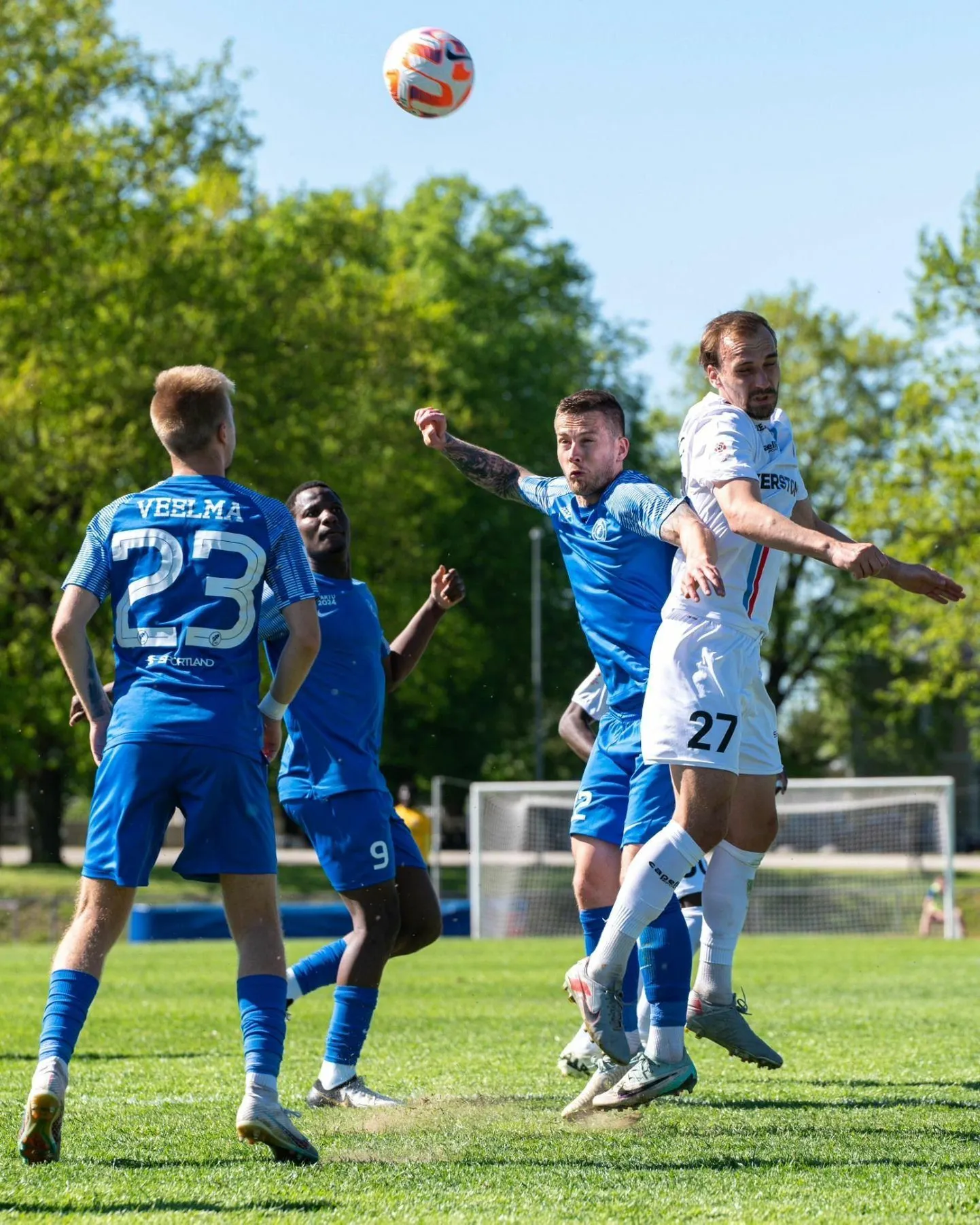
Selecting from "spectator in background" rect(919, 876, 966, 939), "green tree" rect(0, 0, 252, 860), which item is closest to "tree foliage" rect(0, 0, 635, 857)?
"green tree" rect(0, 0, 252, 860)

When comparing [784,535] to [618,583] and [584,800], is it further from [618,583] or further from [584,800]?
[584,800]

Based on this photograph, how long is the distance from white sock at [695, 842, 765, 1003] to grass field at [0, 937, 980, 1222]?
55 centimetres

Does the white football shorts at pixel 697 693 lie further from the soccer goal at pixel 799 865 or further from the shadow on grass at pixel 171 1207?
the soccer goal at pixel 799 865

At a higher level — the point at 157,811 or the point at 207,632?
the point at 207,632

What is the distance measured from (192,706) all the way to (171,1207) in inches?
53.7

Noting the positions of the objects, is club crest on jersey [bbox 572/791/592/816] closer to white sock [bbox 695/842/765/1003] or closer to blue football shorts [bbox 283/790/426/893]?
white sock [bbox 695/842/765/1003]

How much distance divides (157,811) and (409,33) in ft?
18.1

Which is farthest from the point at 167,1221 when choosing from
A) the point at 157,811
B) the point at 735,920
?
the point at 735,920

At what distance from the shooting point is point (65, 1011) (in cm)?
452

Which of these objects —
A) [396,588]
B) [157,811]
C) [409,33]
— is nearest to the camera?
[157,811]

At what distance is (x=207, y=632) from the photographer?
15.3 feet

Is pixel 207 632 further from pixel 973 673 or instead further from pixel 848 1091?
pixel 973 673

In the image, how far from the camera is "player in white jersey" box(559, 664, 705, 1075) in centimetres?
651

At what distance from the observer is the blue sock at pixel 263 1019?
453 cm
